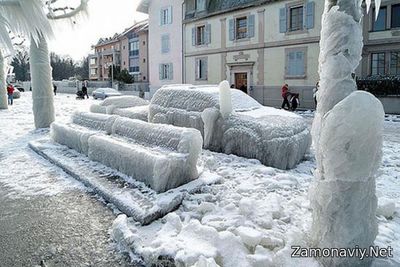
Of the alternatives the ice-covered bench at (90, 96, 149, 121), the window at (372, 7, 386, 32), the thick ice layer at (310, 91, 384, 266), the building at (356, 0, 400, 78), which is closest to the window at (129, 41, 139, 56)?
the building at (356, 0, 400, 78)

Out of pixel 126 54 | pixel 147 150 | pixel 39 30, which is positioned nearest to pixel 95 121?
pixel 147 150

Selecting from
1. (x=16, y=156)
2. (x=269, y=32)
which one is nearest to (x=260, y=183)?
(x=16, y=156)

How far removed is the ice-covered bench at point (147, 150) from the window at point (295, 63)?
15.7 meters

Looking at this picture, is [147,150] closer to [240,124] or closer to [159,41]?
[240,124]

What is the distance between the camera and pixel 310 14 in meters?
19.2

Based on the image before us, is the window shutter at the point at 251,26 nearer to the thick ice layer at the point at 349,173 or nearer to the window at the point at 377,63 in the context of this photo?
the window at the point at 377,63

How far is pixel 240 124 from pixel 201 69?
20.5 meters

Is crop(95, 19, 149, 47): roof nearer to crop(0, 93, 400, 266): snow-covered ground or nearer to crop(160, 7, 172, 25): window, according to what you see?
crop(160, 7, 172, 25): window

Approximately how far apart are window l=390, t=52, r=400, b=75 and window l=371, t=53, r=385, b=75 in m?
0.41

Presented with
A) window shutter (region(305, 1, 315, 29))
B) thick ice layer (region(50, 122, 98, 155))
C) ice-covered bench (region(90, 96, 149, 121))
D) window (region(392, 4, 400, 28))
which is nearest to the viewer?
thick ice layer (region(50, 122, 98, 155))

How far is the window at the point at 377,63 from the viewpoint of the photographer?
57.5ft

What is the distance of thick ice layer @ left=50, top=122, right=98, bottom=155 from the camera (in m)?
7.05

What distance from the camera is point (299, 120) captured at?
6797 mm

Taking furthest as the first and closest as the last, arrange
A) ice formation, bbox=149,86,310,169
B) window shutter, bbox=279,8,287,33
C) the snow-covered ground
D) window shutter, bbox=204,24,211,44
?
window shutter, bbox=204,24,211,44
window shutter, bbox=279,8,287,33
ice formation, bbox=149,86,310,169
the snow-covered ground
